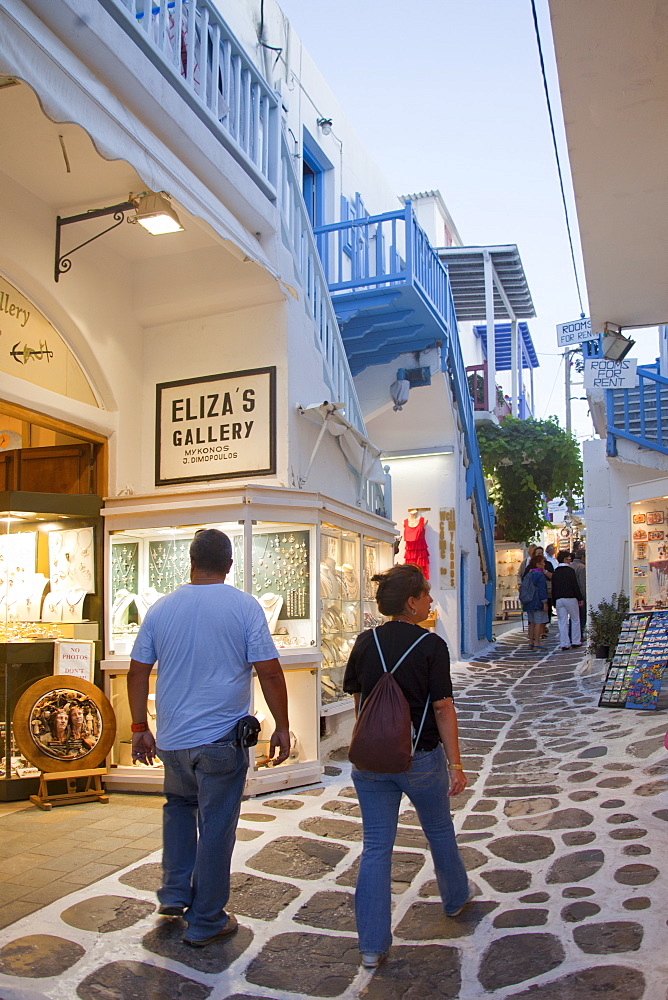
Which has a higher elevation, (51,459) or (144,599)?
(51,459)

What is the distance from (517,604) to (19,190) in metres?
18.2

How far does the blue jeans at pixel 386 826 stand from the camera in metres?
3.25

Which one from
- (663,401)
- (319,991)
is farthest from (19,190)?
(663,401)

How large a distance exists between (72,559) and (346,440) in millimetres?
3213

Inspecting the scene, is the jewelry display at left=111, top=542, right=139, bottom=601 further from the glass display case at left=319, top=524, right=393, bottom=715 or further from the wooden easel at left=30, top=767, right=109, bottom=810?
the glass display case at left=319, top=524, right=393, bottom=715

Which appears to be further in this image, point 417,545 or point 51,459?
point 417,545

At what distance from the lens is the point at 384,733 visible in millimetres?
3254

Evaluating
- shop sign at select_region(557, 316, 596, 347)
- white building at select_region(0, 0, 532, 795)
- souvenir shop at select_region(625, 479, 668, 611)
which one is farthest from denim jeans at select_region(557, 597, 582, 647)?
white building at select_region(0, 0, 532, 795)

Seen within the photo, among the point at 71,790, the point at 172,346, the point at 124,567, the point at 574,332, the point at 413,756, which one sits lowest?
the point at 71,790

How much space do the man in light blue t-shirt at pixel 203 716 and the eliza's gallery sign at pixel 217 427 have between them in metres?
3.46

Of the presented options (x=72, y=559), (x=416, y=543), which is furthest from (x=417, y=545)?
(x=72, y=559)

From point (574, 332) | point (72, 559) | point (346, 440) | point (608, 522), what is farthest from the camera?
point (608, 522)

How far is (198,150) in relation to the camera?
5.80 meters

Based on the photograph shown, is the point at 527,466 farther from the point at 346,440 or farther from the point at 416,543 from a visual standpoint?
the point at 346,440
